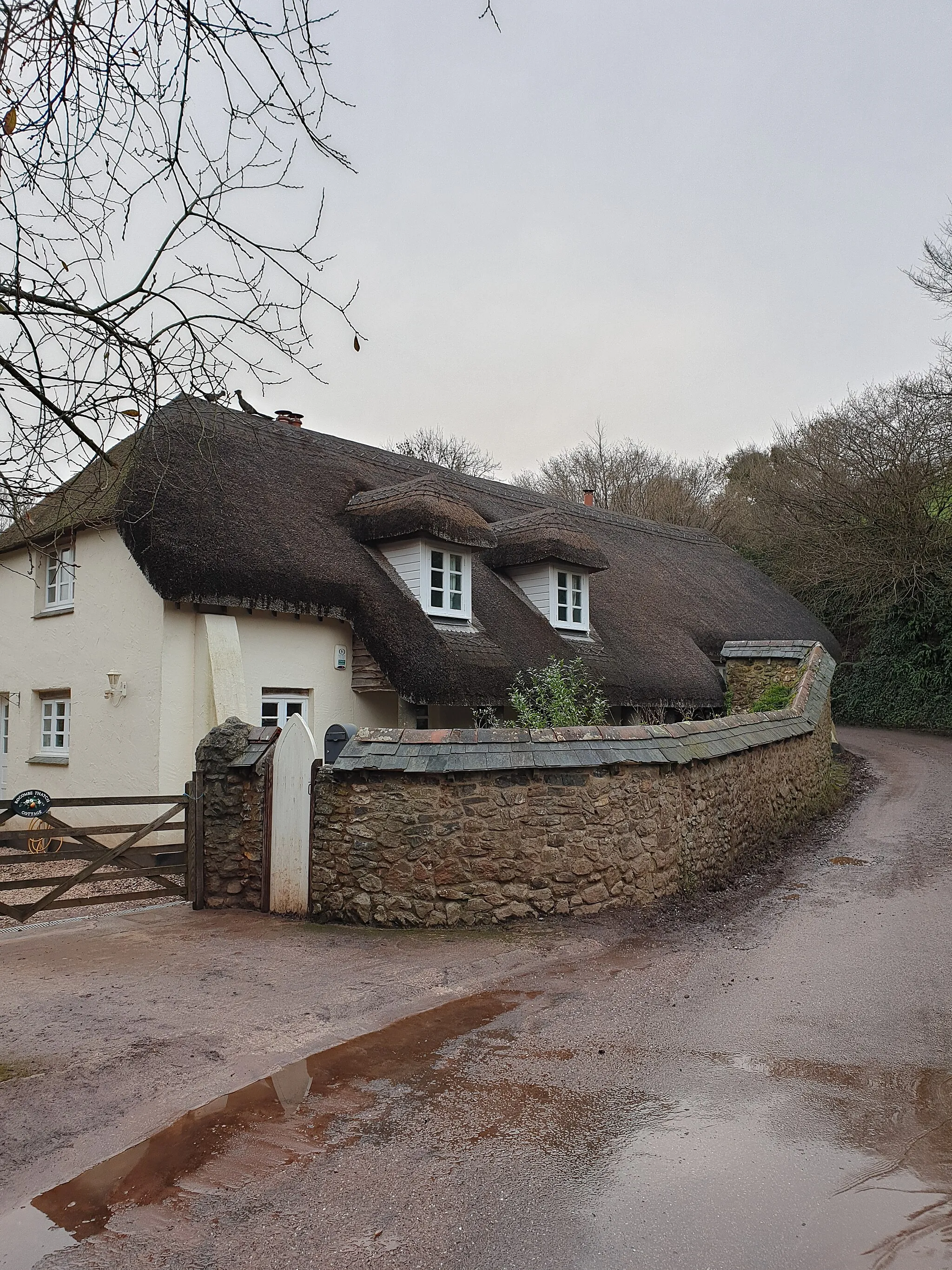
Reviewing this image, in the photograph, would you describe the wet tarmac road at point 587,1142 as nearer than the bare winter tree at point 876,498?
Yes

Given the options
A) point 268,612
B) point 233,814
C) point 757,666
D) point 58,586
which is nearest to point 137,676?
point 268,612

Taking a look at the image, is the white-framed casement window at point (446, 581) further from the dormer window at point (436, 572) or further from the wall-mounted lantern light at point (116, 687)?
the wall-mounted lantern light at point (116, 687)

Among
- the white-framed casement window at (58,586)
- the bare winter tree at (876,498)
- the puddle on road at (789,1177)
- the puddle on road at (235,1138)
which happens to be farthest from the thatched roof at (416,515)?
the bare winter tree at (876,498)

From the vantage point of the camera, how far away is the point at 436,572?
1444 cm

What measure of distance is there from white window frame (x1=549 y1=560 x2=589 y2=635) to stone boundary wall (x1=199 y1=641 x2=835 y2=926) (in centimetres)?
746

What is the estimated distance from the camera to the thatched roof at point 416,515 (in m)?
13.9

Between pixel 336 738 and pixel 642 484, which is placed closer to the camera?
pixel 336 738

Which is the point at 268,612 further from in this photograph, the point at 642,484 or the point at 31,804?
the point at 642,484

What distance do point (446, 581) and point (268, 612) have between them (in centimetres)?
309

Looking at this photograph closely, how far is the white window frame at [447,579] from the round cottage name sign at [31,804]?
665 centimetres

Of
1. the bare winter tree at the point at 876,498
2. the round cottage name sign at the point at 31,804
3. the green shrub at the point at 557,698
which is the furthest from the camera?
the bare winter tree at the point at 876,498

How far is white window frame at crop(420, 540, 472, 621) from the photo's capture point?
45.9 ft

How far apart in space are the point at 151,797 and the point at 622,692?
907 cm


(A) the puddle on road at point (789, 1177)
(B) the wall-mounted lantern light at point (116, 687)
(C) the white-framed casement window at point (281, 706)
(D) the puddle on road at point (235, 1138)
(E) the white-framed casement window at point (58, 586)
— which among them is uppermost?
(E) the white-framed casement window at point (58, 586)
